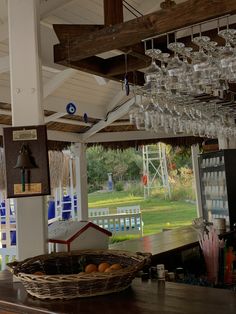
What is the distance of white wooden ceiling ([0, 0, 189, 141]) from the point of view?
10.7 feet

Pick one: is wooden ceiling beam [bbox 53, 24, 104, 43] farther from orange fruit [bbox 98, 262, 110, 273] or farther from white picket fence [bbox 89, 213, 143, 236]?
white picket fence [bbox 89, 213, 143, 236]

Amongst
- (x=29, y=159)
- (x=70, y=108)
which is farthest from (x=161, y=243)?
(x=70, y=108)

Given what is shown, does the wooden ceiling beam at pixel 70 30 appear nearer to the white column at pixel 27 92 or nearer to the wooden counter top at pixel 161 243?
the white column at pixel 27 92

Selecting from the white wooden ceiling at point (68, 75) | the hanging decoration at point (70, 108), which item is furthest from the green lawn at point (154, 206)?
the hanging decoration at point (70, 108)

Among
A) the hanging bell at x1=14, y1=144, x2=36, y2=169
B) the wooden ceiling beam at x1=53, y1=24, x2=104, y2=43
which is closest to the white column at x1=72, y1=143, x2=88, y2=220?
the wooden ceiling beam at x1=53, y1=24, x2=104, y2=43

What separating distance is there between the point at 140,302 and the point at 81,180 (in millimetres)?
5441

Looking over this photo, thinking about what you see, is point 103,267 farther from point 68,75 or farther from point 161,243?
point 68,75

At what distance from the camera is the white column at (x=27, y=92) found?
2.30m

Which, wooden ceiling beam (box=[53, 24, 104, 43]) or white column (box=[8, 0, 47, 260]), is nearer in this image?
white column (box=[8, 0, 47, 260])

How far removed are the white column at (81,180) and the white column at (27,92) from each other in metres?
4.75

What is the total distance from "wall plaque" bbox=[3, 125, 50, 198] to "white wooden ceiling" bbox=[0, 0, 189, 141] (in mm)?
698

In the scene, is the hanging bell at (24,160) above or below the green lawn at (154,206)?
above

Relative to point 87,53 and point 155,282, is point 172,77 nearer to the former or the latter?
point 87,53

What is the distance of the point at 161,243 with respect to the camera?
3527mm
